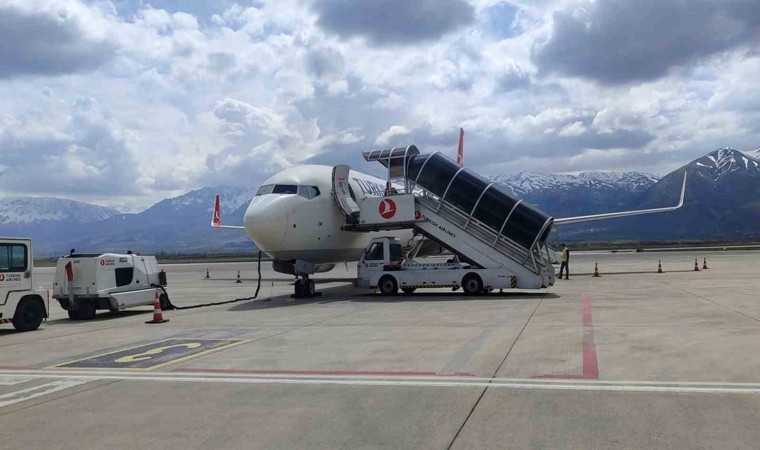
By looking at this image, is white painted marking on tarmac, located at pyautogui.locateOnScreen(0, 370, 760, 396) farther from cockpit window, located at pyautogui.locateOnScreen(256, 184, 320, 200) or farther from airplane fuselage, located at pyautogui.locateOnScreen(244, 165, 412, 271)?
cockpit window, located at pyautogui.locateOnScreen(256, 184, 320, 200)

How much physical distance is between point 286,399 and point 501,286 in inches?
612

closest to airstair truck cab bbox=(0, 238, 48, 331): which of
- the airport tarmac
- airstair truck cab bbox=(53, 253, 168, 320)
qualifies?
the airport tarmac

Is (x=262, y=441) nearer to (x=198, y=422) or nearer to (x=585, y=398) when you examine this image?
(x=198, y=422)

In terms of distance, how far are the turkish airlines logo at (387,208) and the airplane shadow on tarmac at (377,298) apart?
304 centimetres

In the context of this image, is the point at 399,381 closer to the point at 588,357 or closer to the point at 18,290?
the point at 588,357

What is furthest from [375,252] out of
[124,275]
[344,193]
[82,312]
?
[82,312]

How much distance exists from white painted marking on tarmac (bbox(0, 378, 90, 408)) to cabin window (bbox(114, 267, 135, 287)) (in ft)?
35.5

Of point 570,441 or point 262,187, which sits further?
point 262,187

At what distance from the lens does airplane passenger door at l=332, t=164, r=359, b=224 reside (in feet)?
81.9

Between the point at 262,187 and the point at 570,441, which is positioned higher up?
the point at 262,187

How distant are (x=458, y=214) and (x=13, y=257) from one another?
14.5 metres

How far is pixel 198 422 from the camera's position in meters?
6.76

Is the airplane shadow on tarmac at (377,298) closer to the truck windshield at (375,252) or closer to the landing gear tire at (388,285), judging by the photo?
the landing gear tire at (388,285)

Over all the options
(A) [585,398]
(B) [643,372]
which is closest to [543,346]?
(B) [643,372]
